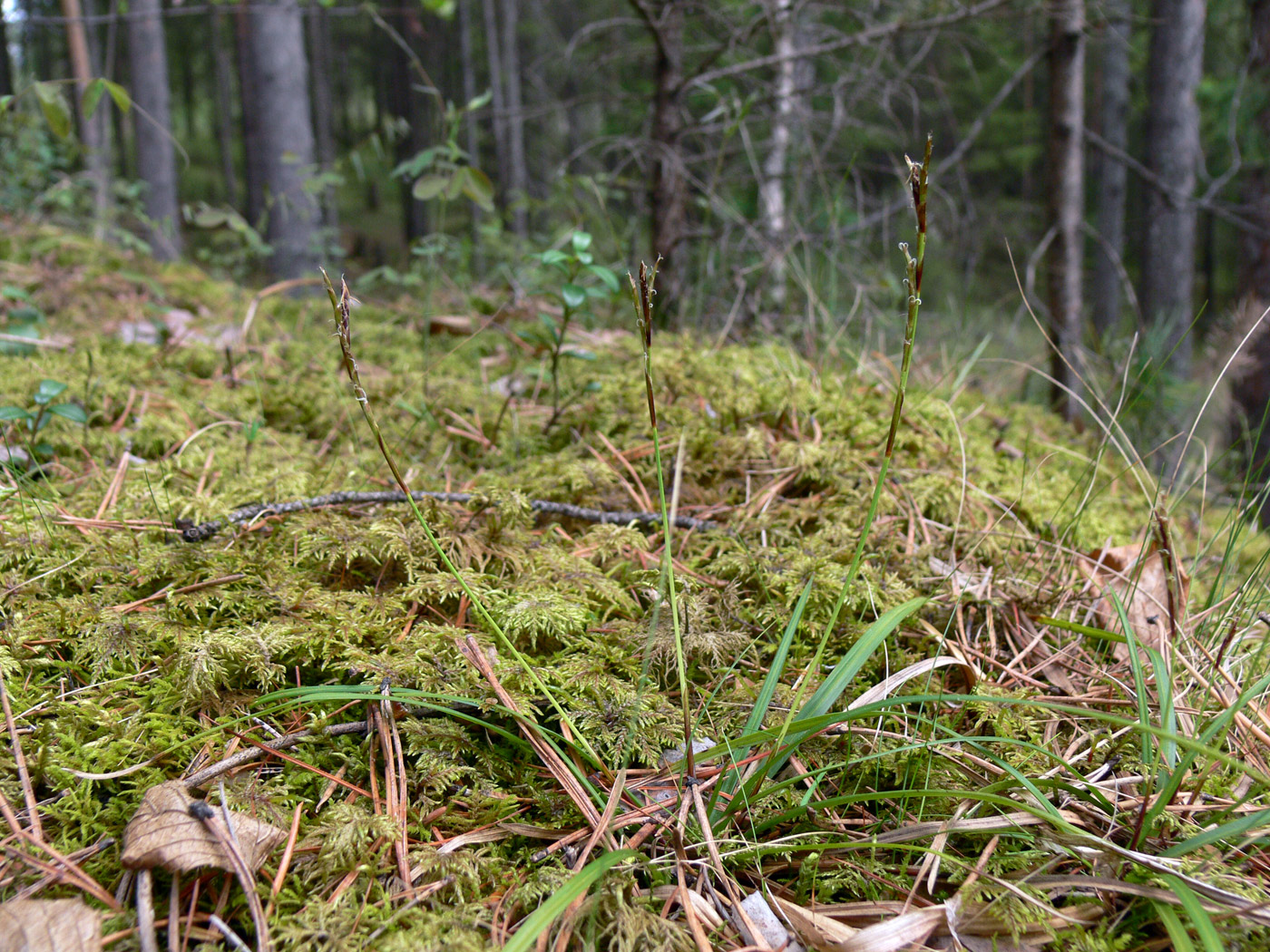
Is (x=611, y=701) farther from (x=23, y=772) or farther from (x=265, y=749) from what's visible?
(x=23, y=772)

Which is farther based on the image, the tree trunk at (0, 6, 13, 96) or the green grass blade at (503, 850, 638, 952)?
the tree trunk at (0, 6, 13, 96)

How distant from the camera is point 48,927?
0.67 metres

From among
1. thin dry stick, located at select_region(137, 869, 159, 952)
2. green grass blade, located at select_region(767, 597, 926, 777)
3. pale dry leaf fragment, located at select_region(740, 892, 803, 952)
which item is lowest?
pale dry leaf fragment, located at select_region(740, 892, 803, 952)

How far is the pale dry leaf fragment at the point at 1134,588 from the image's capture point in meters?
1.21

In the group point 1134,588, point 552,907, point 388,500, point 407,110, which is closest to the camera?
point 552,907

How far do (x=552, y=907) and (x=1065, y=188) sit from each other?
367 centimetres

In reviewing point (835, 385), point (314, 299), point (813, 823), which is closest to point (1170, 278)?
point (835, 385)

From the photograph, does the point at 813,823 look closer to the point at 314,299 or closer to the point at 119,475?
the point at 119,475

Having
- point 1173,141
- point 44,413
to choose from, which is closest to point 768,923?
point 44,413

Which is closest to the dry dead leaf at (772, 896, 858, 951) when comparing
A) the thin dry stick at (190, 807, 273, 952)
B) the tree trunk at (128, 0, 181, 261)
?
the thin dry stick at (190, 807, 273, 952)

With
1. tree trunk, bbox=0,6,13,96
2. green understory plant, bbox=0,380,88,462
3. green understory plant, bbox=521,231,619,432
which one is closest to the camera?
green understory plant, bbox=0,380,88,462

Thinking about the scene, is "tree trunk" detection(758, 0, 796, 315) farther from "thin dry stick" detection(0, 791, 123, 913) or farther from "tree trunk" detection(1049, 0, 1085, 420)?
"thin dry stick" detection(0, 791, 123, 913)

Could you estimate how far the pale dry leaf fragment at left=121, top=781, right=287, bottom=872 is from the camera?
0.71m

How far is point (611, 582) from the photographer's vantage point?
1.23 metres
